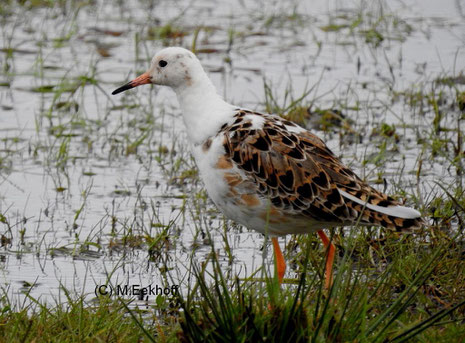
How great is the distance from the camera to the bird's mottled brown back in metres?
5.92

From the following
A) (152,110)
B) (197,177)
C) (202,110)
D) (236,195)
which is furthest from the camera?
(152,110)

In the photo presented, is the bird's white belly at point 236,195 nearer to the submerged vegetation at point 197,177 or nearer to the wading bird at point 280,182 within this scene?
the wading bird at point 280,182

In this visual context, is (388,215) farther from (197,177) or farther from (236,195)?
(197,177)

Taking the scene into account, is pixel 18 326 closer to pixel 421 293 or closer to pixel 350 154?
pixel 421 293

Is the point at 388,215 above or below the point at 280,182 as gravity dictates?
below

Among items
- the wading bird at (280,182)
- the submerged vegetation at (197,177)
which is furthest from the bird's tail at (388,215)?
the submerged vegetation at (197,177)

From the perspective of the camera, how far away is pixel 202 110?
6367 mm

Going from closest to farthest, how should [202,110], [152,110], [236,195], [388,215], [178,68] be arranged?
[388,215] → [236,195] → [202,110] → [178,68] → [152,110]

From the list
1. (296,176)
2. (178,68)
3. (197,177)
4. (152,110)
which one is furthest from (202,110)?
(152,110)

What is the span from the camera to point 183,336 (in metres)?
4.67

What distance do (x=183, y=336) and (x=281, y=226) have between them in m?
1.62

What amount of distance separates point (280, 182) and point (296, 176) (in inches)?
4.2

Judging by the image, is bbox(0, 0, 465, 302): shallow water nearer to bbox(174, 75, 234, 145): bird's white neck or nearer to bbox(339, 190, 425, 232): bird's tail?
bbox(174, 75, 234, 145): bird's white neck

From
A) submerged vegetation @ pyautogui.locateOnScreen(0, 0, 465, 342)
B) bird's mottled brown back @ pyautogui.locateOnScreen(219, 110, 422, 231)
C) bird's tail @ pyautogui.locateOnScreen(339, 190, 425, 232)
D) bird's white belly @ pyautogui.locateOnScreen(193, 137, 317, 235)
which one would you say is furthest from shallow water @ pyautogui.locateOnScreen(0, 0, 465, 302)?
bird's tail @ pyautogui.locateOnScreen(339, 190, 425, 232)
